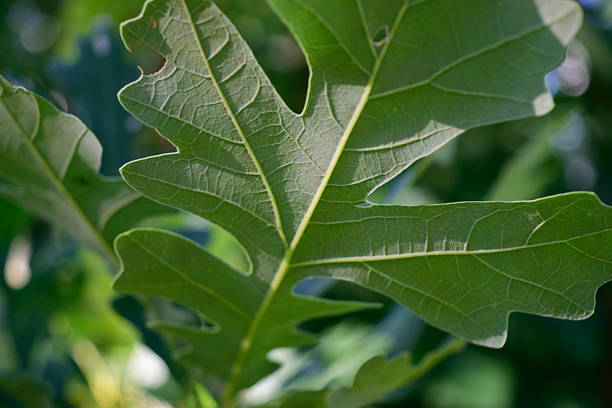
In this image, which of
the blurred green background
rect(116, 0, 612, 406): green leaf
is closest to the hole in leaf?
rect(116, 0, 612, 406): green leaf

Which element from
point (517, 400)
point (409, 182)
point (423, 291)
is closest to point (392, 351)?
point (409, 182)

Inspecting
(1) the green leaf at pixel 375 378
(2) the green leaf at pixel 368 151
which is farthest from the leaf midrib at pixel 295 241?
(1) the green leaf at pixel 375 378

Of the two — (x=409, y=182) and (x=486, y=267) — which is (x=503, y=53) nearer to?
(x=486, y=267)

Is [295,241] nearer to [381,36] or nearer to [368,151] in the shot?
[368,151]

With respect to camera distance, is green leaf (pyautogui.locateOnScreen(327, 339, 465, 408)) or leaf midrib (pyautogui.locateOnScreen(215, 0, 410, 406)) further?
green leaf (pyautogui.locateOnScreen(327, 339, 465, 408))

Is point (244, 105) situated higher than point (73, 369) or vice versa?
point (244, 105)

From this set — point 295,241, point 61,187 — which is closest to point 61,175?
point 61,187

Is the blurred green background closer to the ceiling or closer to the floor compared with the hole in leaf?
closer to the floor

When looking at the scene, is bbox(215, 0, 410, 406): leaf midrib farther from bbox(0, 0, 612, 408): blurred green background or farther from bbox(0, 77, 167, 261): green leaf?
bbox(0, 77, 167, 261): green leaf
